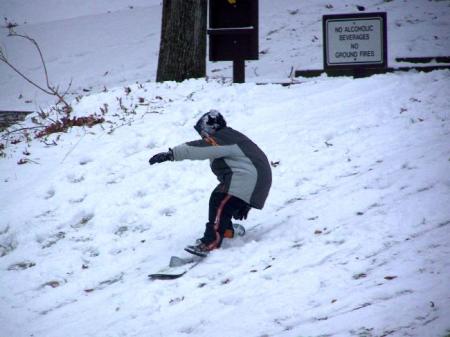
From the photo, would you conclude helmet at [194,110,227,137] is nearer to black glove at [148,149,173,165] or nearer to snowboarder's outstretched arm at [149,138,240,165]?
snowboarder's outstretched arm at [149,138,240,165]

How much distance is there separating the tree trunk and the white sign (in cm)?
248

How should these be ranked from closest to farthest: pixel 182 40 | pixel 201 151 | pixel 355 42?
pixel 201 151
pixel 355 42
pixel 182 40

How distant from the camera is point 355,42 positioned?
37.6 feet

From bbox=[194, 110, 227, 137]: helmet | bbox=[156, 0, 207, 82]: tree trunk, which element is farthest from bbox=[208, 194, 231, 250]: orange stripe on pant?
bbox=[156, 0, 207, 82]: tree trunk

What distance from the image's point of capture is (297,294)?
564 centimetres

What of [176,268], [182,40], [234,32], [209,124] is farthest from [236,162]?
[182,40]

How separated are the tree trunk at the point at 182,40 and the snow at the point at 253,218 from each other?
54 cm

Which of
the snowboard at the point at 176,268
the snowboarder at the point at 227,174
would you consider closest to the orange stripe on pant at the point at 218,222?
the snowboarder at the point at 227,174

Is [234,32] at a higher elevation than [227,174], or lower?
higher

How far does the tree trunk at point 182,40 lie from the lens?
12.2 metres

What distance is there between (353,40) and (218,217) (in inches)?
231

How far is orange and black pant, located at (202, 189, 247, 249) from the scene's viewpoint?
6922 millimetres

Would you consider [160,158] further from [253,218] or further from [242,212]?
[253,218]

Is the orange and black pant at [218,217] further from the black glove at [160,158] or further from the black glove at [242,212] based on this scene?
the black glove at [160,158]
